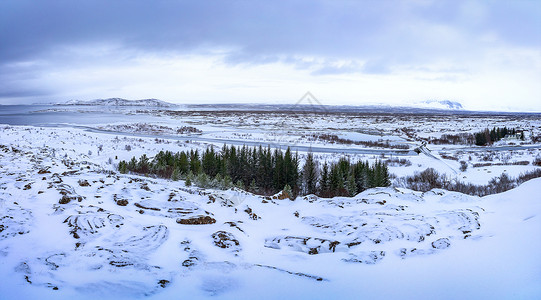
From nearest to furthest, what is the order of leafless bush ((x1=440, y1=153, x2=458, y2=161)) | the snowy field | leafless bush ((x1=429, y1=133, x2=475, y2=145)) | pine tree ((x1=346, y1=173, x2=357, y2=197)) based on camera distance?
the snowy field → pine tree ((x1=346, y1=173, x2=357, y2=197)) → leafless bush ((x1=440, y1=153, x2=458, y2=161)) → leafless bush ((x1=429, y1=133, x2=475, y2=145))

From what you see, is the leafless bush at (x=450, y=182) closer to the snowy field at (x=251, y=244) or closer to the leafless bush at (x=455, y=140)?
the snowy field at (x=251, y=244)

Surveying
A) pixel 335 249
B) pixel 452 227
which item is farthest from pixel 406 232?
pixel 335 249

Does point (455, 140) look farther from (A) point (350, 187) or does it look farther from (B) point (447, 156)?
(A) point (350, 187)

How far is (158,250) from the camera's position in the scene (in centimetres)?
562

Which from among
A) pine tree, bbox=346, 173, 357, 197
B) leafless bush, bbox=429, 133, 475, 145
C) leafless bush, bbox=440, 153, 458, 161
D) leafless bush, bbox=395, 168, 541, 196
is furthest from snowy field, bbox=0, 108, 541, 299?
leafless bush, bbox=429, 133, 475, 145

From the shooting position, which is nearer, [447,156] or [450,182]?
[450,182]

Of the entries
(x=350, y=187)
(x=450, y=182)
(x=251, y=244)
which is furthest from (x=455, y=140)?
(x=251, y=244)

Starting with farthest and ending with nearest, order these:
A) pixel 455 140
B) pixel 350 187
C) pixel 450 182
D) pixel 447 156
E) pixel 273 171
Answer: pixel 455 140 < pixel 447 156 < pixel 450 182 < pixel 273 171 < pixel 350 187

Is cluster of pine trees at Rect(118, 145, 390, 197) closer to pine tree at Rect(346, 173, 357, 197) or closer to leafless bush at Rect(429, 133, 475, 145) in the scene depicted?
pine tree at Rect(346, 173, 357, 197)

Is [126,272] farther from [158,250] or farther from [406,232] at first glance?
[406,232]

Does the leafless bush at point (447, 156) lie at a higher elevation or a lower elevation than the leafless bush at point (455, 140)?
lower

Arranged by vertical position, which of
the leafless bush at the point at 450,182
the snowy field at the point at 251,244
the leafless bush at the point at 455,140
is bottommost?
the leafless bush at the point at 450,182

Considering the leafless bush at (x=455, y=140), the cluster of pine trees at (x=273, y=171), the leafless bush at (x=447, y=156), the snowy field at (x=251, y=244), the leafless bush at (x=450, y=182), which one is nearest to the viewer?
the snowy field at (x=251, y=244)

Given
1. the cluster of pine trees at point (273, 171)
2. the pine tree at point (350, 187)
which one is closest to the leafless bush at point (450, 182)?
the cluster of pine trees at point (273, 171)
